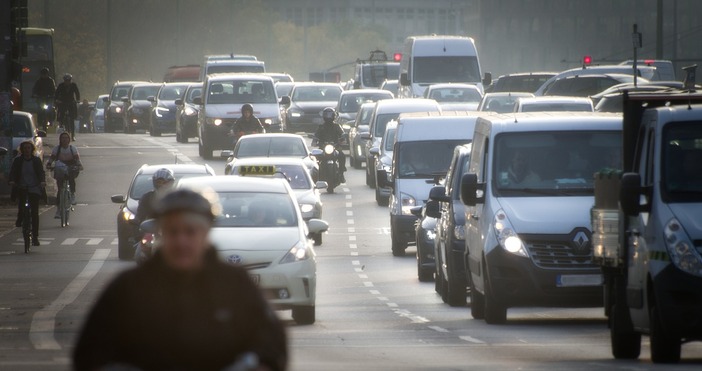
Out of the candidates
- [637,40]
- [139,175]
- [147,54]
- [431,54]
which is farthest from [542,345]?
[147,54]

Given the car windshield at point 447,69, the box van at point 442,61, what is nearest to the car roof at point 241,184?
the box van at point 442,61

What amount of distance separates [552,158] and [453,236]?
8.55 ft

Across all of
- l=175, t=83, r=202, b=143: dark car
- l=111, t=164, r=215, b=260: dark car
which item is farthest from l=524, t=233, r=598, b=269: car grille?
l=175, t=83, r=202, b=143: dark car

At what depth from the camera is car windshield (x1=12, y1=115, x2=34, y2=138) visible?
42.6 m

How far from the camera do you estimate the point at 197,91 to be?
54.9 meters

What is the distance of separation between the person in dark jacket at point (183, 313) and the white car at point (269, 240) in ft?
39.3

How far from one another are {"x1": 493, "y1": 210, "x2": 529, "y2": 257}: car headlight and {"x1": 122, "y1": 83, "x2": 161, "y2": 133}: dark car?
4794cm

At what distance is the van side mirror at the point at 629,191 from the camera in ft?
43.8

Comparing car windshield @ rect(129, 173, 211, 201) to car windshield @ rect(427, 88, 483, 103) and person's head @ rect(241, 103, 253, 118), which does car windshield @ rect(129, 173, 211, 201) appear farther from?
car windshield @ rect(427, 88, 483, 103)

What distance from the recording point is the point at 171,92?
2425 inches

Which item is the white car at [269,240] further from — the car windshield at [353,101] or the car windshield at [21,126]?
the car windshield at [353,101]

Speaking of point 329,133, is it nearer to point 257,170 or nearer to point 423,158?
point 257,170

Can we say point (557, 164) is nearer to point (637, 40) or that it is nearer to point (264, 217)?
point (264, 217)

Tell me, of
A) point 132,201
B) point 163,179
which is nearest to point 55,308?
point 163,179
